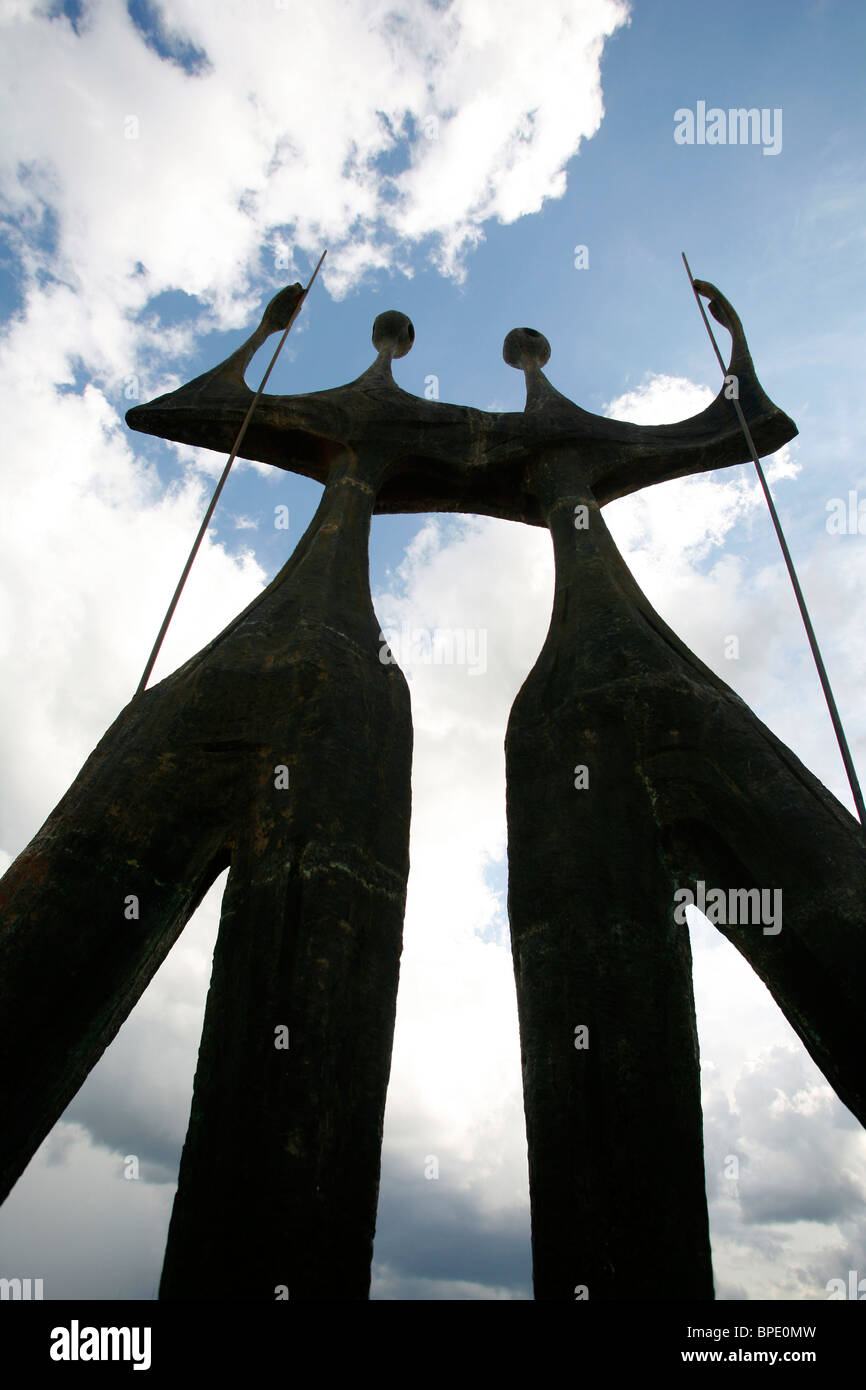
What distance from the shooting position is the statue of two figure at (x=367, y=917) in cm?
409

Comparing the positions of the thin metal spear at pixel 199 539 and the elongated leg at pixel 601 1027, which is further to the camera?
the thin metal spear at pixel 199 539

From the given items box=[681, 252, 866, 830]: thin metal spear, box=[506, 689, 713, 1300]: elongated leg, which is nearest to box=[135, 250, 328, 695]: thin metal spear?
box=[506, 689, 713, 1300]: elongated leg

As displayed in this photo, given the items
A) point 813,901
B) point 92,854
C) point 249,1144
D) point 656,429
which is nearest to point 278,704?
point 92,854

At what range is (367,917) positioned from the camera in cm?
499

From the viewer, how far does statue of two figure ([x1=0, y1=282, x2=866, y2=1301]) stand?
13.4 feet

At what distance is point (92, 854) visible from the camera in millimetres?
Answer: 4809

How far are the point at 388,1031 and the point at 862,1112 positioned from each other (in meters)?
2.44

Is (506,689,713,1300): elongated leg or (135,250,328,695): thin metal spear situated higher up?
(135,250,328,695): thin metal spear

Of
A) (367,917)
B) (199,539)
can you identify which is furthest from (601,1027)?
(199,539)

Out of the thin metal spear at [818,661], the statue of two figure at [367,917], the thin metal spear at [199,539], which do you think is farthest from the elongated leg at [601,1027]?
the thin metal spear at [199,539]

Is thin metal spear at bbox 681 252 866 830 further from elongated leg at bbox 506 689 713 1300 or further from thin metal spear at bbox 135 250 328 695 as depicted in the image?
thin metal spear at bbox 135 250 328 695

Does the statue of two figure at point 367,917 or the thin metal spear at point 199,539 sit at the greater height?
the thin metal spear at point 199,539

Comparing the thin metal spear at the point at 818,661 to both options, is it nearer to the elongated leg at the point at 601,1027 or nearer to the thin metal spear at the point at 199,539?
the elongated leg at the point at 601,1027

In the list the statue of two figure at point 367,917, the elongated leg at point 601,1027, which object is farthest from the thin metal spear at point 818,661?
the elongated leg at point 601,1027
